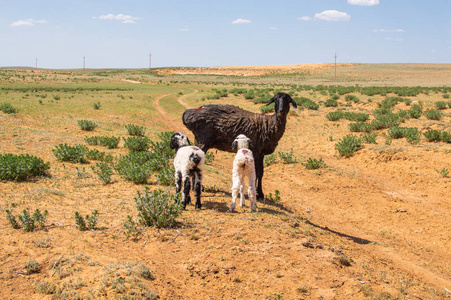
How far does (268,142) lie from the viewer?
9.30 meters

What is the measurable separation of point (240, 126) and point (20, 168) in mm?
5762

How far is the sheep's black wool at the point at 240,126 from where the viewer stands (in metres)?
9.24

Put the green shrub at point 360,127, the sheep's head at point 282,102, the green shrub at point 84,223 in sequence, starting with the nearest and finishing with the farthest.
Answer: the green shrub at point 84,223, the sheep's head at point 282,102, the green shrub at point 360,127

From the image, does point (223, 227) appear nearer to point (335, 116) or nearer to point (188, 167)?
point (188, 167)

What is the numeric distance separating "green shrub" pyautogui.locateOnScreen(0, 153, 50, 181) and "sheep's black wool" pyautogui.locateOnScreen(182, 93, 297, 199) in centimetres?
423

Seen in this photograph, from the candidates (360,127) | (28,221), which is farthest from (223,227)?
(360,127)

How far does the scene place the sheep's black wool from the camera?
9.24 meters

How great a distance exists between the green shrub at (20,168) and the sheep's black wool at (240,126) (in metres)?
4.23

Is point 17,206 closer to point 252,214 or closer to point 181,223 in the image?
point 181,223

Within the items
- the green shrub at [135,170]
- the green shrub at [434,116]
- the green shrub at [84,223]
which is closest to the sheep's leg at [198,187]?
the green shrub at [84,223]

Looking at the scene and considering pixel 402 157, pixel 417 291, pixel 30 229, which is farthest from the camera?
pixel 402 157

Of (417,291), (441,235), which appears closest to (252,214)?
(417,291)

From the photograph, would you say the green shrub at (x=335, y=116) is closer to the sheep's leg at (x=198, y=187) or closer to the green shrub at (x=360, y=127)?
the green shrub at (x=360, y=127)

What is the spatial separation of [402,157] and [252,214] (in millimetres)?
9419
